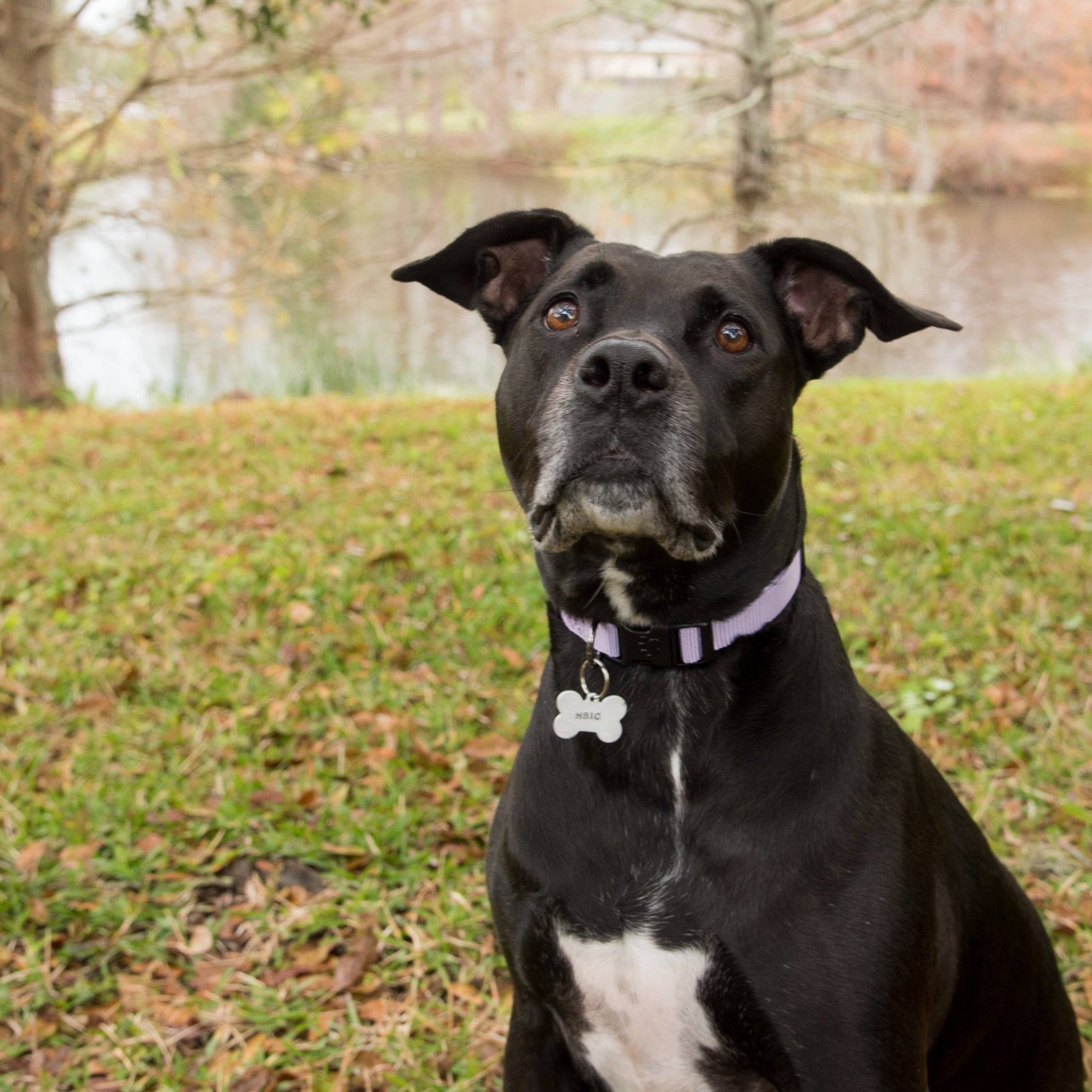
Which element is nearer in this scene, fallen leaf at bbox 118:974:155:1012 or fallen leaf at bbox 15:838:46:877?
fallen leaf at bbox 118:974:155:1012

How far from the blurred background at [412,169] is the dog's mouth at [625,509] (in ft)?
14.3

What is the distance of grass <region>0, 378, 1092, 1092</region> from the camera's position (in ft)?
9.78

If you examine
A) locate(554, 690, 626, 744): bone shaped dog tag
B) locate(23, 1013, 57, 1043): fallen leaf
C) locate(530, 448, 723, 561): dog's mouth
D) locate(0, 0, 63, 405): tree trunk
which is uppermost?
locate(0, 0, 63, 405): tree trunk

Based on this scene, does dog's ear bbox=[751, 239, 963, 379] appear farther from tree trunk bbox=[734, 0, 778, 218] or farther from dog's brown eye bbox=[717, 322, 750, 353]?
tree trunk bbox=[734, 0, 778, 218]

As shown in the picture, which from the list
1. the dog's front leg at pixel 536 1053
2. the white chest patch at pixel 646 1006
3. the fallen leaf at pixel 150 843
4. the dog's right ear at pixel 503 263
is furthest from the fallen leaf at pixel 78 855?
the dog's right ear at pixel 503 263

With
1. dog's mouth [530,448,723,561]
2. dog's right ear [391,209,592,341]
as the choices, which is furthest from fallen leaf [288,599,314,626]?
dog's mouth [530,448,723,561]

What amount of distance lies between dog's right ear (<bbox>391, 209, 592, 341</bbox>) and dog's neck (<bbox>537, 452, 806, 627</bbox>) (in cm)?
71

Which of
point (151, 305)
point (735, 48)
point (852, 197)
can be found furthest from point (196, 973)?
point (852, 197)

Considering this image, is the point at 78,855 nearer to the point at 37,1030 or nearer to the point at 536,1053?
the point at 37,1030

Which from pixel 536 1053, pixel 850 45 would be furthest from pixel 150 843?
pixel 850 45

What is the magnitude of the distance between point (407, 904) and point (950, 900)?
1700 millimetres

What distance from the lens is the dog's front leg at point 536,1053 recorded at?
2.23 meters

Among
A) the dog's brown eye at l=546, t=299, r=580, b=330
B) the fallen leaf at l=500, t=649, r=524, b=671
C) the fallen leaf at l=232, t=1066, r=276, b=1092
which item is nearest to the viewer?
the dog's brown eye at l=546, t=299, r=580, b=330

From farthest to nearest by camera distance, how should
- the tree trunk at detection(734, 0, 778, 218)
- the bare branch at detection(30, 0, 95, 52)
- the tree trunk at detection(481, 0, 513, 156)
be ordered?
the tree trunk at detection(481, 0, 513, 156), the tree trunk at detection(734, 0, 778, 218), the bare branch at detection(30, 0, 95, 52)
